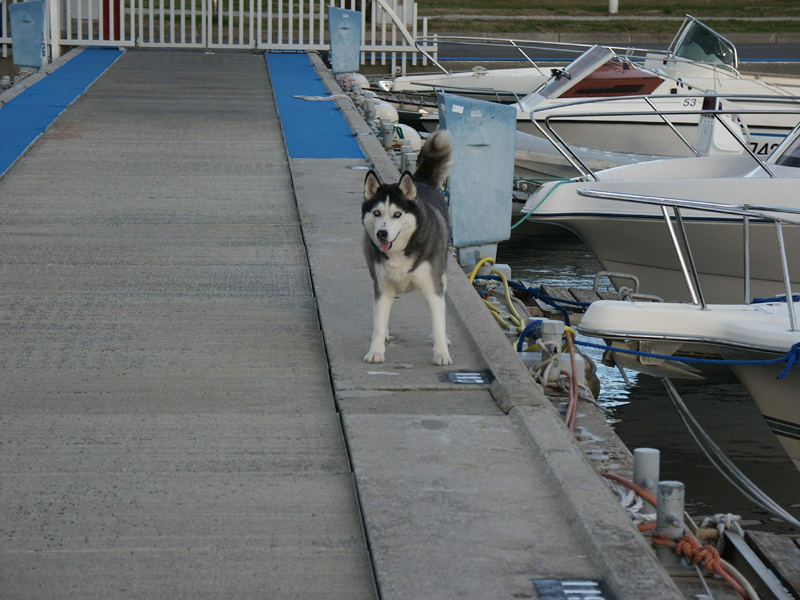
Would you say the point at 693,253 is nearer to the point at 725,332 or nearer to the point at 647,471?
the point at 725,332

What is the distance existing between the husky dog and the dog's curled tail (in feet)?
2.06

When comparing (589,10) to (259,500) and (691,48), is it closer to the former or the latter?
(691,48)

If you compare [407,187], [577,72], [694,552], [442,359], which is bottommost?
[694,552]

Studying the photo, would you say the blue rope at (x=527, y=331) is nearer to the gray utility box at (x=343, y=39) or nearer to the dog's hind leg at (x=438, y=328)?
the dog's hind leg at (x=438, y=328)

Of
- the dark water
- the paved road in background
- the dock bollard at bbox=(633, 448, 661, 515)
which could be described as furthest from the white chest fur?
the paved road in background

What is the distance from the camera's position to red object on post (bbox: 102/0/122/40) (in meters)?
22.4

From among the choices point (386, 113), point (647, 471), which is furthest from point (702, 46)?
point (647, 471)

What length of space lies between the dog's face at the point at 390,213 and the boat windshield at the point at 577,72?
33.7 ft

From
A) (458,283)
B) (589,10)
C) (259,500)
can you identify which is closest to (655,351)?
(458,283)

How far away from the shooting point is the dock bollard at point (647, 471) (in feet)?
13.6

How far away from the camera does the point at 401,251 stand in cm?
518

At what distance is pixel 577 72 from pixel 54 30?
1092cm

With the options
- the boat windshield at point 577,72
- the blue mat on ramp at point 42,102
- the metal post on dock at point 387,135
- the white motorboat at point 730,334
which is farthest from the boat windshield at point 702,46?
the white motorboat at point 730,334

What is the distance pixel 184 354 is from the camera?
5.47m
